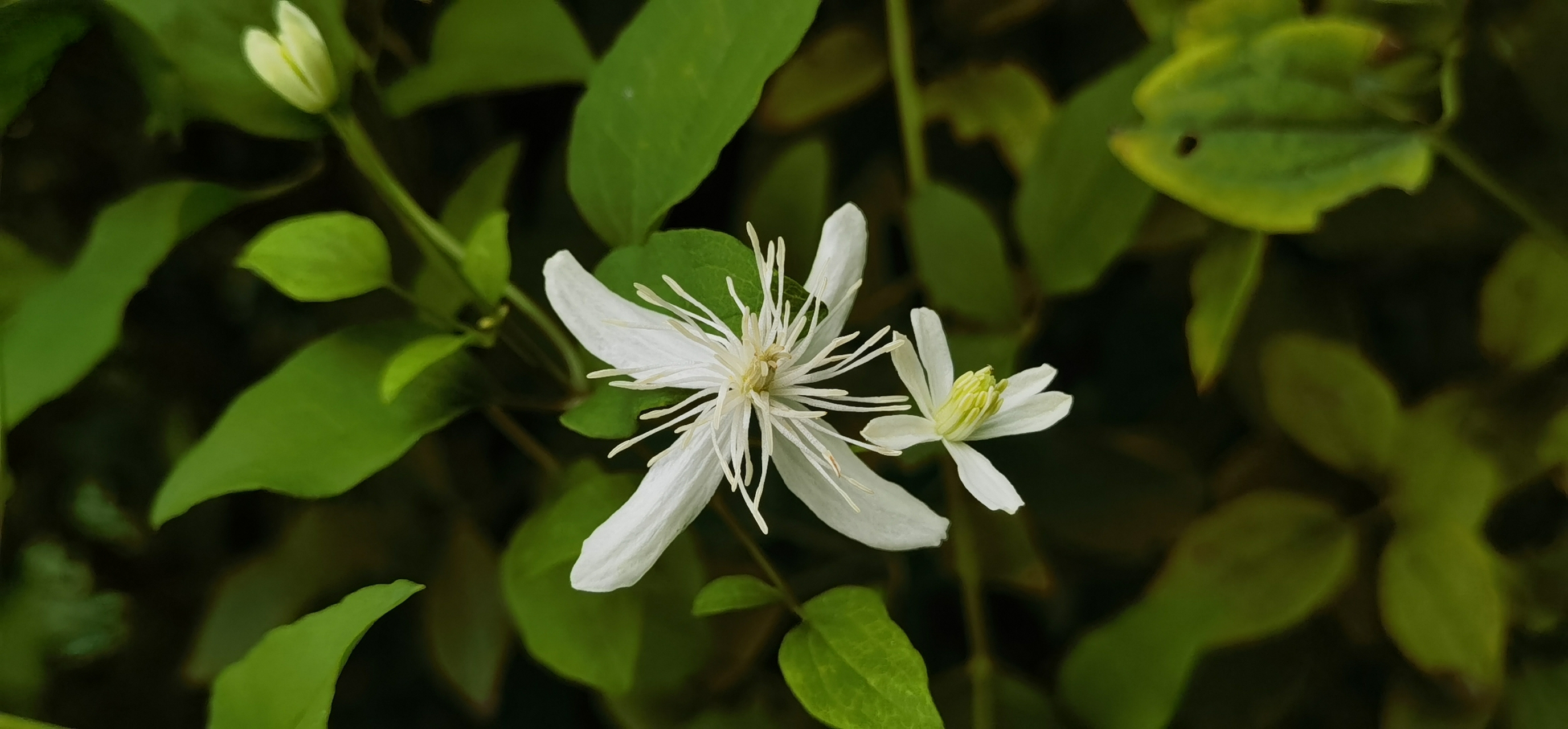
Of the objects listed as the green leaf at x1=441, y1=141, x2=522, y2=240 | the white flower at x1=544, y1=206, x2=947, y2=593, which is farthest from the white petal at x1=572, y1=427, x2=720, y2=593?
→ the green leaf at x1=441, y1=141, x2=522, y2=240

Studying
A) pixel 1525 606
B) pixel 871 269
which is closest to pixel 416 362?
pixel 871 269

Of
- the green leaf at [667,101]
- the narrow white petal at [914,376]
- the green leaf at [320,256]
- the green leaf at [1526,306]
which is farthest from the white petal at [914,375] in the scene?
the green leaf at [1526,306]

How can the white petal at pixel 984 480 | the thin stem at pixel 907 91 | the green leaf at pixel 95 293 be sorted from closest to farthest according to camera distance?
the white petal at pixel 984 480 → the green leaf at pixel 95 293 → the thin stem at pixel 907 91

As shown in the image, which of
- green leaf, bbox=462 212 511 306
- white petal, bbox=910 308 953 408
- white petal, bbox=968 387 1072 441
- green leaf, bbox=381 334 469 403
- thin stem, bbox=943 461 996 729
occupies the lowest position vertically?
thin stem, bbox=943 461 996 729

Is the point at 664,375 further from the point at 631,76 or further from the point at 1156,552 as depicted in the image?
the point at 1156,552

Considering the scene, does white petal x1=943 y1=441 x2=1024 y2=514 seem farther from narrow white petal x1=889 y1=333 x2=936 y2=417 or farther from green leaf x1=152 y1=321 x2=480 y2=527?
green leaf x1=152 y1=321 x2=480 y2=527

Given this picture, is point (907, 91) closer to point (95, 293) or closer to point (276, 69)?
point (276, 69)

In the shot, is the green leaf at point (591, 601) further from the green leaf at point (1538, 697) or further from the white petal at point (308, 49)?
the green leaf at point (1538, 697)

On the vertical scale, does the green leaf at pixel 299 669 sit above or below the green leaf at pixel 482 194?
below
